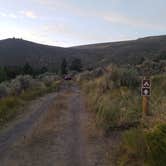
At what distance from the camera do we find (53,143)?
32.2 ft

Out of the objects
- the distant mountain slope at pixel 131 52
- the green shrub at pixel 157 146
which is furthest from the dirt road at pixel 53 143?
the distant mountain slope at pixel 131 52

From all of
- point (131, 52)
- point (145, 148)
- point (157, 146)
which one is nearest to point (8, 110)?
point (145, 148)

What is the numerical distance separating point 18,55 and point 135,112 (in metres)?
112

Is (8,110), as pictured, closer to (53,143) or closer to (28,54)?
(53,143)

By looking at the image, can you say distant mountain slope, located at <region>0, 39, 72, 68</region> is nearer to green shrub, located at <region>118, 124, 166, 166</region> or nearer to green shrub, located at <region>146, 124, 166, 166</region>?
green shrub, located at <region>118, 124, 166, 166</region>

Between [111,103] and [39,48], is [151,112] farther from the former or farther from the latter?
[39,48]

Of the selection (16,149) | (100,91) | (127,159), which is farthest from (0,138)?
(100,91)

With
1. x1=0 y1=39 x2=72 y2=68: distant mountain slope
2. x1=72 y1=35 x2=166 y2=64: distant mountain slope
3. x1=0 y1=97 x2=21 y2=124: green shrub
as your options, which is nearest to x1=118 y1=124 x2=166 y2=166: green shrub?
x1=0 y1=97 x2=21 y2=124: green shrub

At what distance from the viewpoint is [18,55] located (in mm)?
120375

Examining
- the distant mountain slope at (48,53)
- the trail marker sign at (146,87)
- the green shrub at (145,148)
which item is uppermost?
the trail marker sign at (146,87)

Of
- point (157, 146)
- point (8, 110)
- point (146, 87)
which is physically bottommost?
point (8, 110)

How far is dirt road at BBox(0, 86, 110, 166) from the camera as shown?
810 centimetres

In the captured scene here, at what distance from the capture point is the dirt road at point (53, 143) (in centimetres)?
810

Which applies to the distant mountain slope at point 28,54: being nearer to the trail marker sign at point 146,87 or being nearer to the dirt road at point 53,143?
the dirt road at point 53,143
